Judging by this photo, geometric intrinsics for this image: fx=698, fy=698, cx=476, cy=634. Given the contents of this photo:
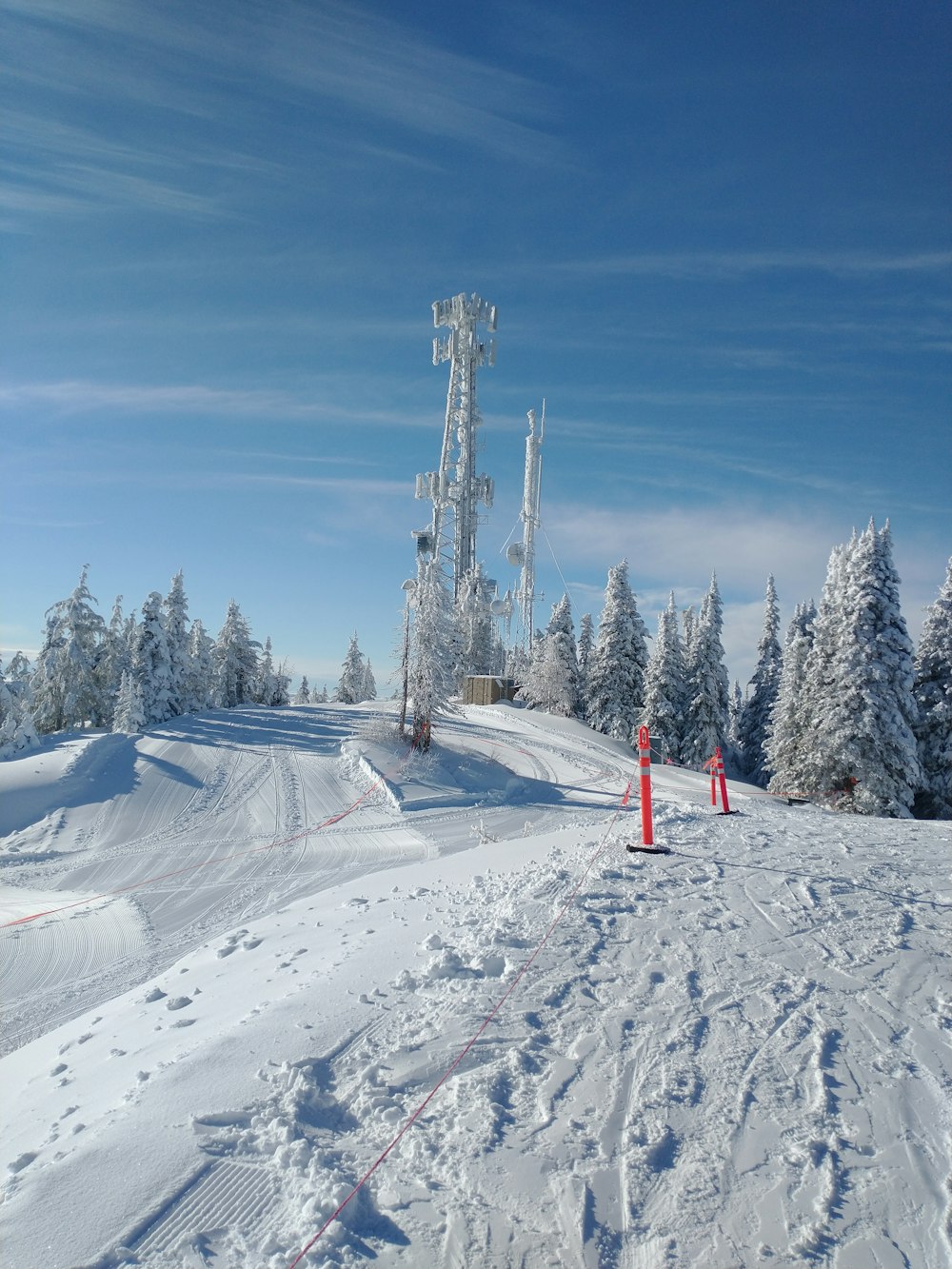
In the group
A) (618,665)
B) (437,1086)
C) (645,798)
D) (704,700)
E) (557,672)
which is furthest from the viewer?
(557,672)

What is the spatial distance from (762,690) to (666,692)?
37.9 feet

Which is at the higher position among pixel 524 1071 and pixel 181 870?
pixel 524 1071

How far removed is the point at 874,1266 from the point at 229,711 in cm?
3947

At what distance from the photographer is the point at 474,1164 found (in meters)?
3.41

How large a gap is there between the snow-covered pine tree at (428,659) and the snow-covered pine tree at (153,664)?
19.6 m

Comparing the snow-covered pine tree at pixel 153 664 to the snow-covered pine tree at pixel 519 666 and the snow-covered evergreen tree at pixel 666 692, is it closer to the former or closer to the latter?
the snow-covered pine tree at pixel 519 666

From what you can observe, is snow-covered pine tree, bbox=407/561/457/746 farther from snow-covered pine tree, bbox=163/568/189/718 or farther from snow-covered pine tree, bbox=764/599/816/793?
snow-covered pine tree, bbox=163/568/189/718

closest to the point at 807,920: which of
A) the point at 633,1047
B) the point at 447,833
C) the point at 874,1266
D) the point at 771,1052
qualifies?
the point at 771,1052

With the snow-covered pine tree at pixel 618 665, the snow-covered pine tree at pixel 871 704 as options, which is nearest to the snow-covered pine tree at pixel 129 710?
the snow-covered pine tree at pixel 618 665

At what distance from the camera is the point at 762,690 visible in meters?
51.0

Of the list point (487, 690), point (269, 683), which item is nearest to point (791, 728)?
point (487, 690)

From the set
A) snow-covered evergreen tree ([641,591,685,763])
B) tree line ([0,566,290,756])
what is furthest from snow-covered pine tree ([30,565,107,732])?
snow-covered evergreen tree ([641,591,685,763])

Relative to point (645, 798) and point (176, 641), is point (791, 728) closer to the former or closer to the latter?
point (645, 798)

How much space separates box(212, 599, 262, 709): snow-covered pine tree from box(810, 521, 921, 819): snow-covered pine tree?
140ft
